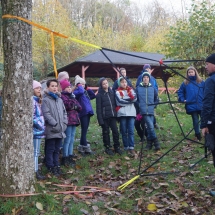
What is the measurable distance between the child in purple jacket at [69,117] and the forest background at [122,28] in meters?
6.38

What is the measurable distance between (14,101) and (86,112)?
100 inches

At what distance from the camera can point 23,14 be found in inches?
148

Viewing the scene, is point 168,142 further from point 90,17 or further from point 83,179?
point 90,17

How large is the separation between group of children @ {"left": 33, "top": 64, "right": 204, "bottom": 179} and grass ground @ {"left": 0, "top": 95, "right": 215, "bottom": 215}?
32cm

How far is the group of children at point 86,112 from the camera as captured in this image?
4.97m

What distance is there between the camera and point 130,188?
451 centimetres

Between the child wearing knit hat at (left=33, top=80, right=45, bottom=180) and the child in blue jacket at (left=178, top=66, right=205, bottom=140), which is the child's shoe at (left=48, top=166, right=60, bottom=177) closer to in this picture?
the child wearing knit hat at (left=33, top=80, right=45, bottom=180)

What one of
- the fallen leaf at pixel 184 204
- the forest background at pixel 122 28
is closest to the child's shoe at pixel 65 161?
the fallen leaf at pixel 184 204

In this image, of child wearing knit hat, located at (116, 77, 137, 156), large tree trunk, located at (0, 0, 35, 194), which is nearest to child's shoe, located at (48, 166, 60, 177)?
large tree trunk, located at (0, 0, 35, 194)

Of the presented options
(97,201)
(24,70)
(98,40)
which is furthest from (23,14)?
(98,40)

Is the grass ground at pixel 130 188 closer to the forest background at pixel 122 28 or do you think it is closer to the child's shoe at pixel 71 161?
the child's shoe at pixel 71 161

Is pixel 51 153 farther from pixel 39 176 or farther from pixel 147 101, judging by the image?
pixel 147 101

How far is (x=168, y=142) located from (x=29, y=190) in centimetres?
419

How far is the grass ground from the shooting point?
3701 millimetres
